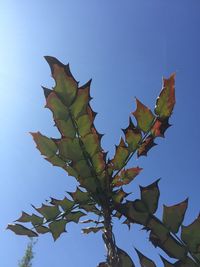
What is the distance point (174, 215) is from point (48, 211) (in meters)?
0.76

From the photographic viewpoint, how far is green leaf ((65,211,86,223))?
2.29 metres

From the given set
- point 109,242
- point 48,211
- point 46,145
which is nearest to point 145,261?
point 109,242

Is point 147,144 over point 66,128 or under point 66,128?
under

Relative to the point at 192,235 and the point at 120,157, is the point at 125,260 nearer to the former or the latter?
the point at 192,235

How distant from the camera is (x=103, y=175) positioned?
7.14ft

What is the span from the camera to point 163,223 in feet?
6.38

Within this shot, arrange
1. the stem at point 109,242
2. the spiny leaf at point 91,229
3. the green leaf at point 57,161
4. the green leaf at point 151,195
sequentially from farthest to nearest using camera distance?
the spiny leaf at point 91,229, the green leaf at point 57,161, the green leaf at point 151,195, the stem at point 109,242

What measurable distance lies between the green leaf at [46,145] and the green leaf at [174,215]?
0.77 metres

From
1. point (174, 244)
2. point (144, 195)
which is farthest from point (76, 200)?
point (174, 244)

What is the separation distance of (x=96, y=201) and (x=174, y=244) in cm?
50

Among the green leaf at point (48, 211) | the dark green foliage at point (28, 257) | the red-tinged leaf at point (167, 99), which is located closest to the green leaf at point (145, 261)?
the green leaf at point (48, 211)

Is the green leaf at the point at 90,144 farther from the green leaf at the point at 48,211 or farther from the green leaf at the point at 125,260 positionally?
the green leaf at the point at 125,260

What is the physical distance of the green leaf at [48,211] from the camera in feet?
7.34

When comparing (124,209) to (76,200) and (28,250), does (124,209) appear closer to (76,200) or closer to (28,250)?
(76,200)
